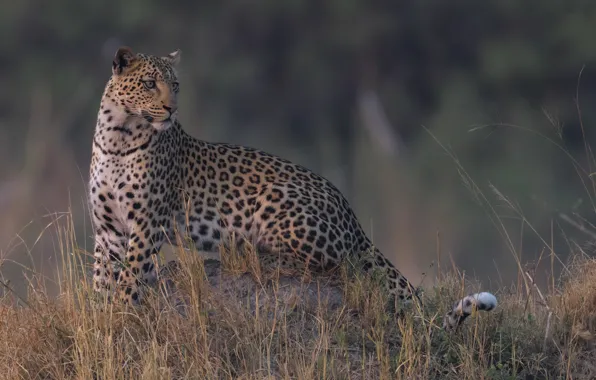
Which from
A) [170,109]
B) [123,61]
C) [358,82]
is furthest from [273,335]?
[358,82]

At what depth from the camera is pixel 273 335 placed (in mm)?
4301

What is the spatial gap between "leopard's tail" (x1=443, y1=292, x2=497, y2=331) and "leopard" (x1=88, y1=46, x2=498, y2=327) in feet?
1.92

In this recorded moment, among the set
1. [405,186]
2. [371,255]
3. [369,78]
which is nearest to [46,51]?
[369,78]

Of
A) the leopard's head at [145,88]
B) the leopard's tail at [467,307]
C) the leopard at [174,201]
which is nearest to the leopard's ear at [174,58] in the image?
the leopard at [174,201]

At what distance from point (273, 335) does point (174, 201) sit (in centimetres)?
112

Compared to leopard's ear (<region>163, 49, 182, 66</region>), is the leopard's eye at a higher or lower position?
lower

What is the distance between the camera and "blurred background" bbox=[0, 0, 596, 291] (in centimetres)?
1748

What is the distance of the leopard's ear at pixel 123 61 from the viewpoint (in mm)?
5191

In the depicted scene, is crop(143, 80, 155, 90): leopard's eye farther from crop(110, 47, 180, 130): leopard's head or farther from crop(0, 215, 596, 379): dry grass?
crop(0, 215, 596, 379): dry grass

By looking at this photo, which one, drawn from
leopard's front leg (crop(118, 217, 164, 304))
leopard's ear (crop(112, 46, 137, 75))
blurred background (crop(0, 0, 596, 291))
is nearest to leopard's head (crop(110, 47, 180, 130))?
leopard's ear (crop(112, 46, 137, 75))

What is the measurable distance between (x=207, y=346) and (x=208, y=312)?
0.98ft

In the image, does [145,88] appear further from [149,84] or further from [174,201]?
[174,201]

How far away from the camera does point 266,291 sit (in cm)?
475

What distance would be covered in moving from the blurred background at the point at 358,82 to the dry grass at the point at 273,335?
38.1ft
